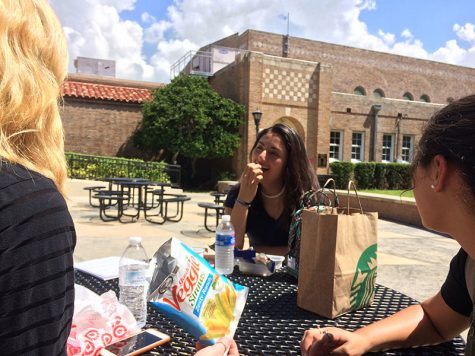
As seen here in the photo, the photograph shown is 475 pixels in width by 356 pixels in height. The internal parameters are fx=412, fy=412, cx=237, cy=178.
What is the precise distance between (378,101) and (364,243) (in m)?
23.1

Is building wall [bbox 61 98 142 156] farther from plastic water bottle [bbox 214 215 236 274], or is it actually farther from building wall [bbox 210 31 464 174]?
plastic water bottle [bbox 214 215 236 274]

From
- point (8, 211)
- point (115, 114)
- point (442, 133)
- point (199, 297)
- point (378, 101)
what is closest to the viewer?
point (8, 211)

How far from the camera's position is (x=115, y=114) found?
64.2ft

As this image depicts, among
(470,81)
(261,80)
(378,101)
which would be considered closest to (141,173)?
(261,80)

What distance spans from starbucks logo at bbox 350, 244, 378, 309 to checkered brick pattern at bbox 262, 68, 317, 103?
1719 centimetres

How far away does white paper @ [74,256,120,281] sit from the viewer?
6.95 feet

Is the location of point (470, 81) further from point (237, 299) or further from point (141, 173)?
point (237, 299)

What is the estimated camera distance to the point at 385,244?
24.9 ft

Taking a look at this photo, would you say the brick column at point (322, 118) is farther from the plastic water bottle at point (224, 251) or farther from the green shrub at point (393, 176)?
the plastic water bottle at point (224, 251)

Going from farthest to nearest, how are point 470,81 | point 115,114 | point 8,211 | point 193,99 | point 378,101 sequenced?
point 470,81 < point 378,101 < point 115,114 < point 193,99 < point 8,211

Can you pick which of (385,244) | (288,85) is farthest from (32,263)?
(288,85)

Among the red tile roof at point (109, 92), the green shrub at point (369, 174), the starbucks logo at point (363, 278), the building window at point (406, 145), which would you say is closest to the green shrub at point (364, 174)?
the green shrub at point (369, 174)

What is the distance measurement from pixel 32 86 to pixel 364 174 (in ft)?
66.2

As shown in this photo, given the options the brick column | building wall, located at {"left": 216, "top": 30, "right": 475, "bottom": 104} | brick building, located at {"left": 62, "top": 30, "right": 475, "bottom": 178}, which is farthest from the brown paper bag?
building wall, located at {"left": 216, "top": 30, "right": 475, "bottom": 104}
